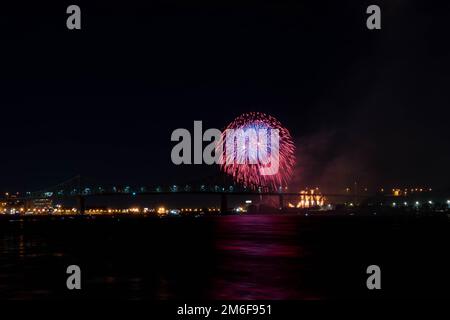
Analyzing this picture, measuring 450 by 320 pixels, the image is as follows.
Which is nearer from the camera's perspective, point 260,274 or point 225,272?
point 260,274

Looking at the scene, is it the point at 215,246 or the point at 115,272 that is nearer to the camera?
the point at 115,272
